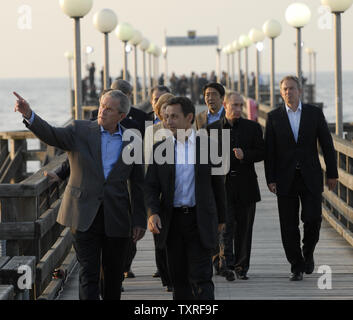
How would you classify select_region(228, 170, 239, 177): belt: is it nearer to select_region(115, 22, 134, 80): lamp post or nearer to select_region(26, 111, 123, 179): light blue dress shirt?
select_region(26, 111, 123, 179): light blue dress shirt

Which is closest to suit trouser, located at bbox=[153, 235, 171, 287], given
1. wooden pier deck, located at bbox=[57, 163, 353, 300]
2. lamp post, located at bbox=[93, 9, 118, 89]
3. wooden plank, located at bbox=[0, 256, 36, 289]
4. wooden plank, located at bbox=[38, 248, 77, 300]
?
wooden pier deck, located at bbox=[57, 163, 353, 300]

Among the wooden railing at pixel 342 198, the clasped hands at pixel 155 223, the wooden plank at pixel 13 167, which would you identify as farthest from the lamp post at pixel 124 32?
the clasped hands at pixel 155 223

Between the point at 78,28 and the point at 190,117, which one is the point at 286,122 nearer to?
the point at 190,117

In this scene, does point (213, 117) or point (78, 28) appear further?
point (78, 28)

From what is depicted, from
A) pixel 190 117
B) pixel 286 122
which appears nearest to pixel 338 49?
pixel 286 122

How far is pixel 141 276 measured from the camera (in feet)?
29.8

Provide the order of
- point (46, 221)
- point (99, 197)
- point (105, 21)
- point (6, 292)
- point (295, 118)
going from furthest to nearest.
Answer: point (105, 21)
point (295, 118)
point (46, 221)
point (99, 197)
point (6, 292)

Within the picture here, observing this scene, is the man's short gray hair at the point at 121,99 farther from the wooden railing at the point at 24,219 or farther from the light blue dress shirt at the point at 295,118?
the light blue dress shirt at the point at 295,118

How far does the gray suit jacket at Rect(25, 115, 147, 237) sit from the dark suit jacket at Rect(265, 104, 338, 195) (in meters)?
2.32

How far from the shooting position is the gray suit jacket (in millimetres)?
6426

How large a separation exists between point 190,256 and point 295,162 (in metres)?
2.26

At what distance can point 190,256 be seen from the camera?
6.61m

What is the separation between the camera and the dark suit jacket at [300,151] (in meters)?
8.57
